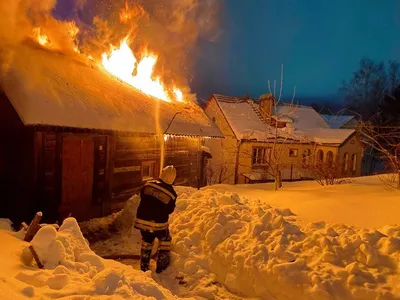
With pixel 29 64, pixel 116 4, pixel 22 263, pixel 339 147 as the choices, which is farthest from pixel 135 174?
pixel 339 147

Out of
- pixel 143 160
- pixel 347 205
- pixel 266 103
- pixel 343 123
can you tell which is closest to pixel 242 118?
pixel 266 103

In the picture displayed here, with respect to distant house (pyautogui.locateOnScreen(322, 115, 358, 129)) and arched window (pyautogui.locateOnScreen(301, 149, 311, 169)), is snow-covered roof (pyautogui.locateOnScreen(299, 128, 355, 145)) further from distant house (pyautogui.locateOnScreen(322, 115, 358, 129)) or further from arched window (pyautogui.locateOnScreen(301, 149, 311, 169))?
distant house (pyautogui.locateOnScreen(322, 115, 358, 129))

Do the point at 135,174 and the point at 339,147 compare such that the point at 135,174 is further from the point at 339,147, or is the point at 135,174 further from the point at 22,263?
the point at 339,147

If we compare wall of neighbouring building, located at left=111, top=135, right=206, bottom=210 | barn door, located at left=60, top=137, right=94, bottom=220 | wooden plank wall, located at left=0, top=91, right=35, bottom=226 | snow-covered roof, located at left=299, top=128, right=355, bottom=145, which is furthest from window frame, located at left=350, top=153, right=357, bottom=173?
wooden plank wall, located at left=0, top=91, right=35, bottom=226

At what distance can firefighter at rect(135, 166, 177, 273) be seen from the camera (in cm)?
597

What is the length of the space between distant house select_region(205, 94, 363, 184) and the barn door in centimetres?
1614

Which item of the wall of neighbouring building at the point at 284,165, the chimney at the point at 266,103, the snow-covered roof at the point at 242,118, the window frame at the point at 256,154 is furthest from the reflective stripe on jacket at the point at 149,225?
the chimney at the point at 266,103

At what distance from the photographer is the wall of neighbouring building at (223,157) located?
26328 mm

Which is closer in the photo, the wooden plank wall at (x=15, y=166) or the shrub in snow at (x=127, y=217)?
the wooden plank wall at (x=15, y=166)

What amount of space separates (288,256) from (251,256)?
62cm

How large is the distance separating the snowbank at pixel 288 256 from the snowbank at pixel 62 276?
6.41ft

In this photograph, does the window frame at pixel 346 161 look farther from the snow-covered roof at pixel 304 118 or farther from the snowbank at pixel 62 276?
the snowbank at pixel 62 276

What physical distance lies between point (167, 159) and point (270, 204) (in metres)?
5.81

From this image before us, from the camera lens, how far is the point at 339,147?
86.5ft
